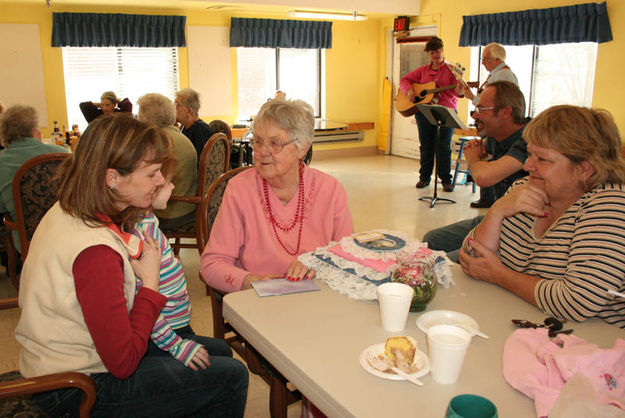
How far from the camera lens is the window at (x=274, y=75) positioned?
8.05 m

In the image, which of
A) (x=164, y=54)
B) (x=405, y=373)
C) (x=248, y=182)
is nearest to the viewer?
(x=405, y=373)

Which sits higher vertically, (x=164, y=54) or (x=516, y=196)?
(x=164, y=54)

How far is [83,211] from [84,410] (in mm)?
481

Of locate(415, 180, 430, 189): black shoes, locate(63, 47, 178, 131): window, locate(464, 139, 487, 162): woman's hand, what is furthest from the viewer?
locate(63, 47, 178, 131): window

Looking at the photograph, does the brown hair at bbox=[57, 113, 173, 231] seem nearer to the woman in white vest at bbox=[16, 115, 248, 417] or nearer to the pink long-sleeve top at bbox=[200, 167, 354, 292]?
the woman in white vest at bbox=[16, 115, 248, 417]

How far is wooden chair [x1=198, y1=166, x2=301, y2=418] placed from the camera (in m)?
1.75

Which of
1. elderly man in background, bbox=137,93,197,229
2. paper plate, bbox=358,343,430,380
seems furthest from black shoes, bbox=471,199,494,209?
paper plate, bbox=358,343,430,380

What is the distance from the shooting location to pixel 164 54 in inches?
293

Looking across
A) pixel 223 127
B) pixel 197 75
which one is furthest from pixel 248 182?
pixel 197 75

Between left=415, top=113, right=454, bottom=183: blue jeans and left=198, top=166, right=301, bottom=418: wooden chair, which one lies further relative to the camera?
left=415, top=113, right=454, bottom=183: blue jeans

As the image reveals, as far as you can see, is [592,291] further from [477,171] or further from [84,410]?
[477,171]

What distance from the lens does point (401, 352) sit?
112 cm

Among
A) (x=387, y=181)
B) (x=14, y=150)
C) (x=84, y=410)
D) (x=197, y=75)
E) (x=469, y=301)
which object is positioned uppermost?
(x=197, y=75)

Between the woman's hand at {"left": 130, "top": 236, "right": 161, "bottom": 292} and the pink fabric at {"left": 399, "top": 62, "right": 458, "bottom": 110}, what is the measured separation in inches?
214
